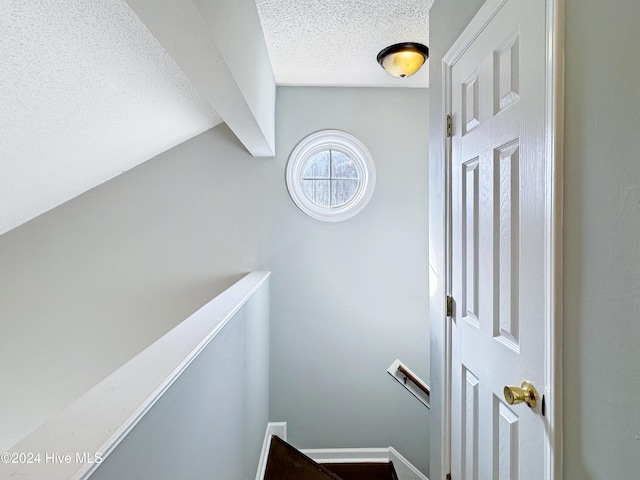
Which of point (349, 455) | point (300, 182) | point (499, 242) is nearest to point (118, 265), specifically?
point (300, 182)

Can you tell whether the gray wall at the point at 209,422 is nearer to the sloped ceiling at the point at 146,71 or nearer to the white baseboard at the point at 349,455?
the white baseboard at the point at 349,455

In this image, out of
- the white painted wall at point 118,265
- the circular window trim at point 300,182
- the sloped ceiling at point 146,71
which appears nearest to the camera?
the sloped ceiling at point 146,71

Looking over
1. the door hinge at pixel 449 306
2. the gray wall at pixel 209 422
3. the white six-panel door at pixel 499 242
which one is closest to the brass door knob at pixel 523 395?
the white six-panel door at pixel 499 242

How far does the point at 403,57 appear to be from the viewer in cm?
204

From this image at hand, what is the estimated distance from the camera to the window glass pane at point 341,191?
2.72 metres

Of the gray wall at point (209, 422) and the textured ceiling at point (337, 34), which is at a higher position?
the textured ceiling at point (337, 34)

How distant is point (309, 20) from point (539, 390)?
1805mm

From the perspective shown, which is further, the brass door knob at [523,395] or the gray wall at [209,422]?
the brass door knob at [523,395]

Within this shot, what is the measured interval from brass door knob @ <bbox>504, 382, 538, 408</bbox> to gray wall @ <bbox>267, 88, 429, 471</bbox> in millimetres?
1763

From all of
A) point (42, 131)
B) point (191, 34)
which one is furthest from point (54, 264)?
point (191, 34)

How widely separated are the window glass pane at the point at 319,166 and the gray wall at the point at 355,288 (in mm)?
196

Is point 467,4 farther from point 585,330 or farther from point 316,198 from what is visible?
point 316,198

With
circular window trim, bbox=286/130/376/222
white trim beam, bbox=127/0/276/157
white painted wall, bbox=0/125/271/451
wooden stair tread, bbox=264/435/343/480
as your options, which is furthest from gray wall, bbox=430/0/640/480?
white painted wall, bbox=0/125/271/451

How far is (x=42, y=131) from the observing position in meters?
1.48
